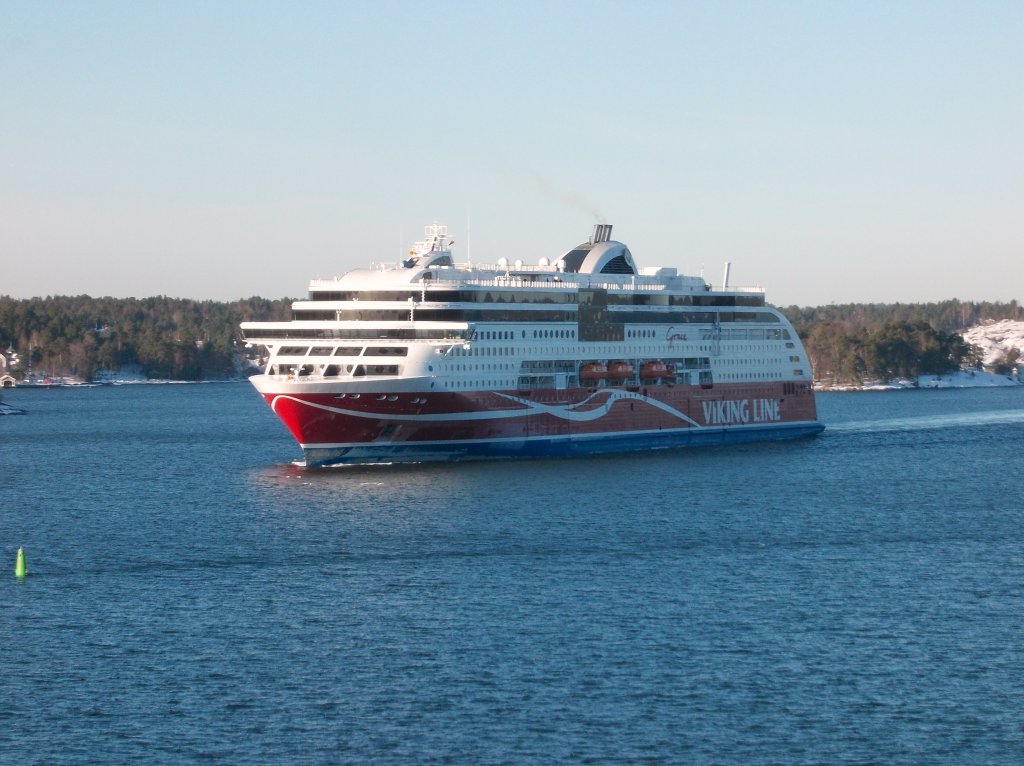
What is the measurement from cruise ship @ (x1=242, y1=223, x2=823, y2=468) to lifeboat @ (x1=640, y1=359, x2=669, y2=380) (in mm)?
69

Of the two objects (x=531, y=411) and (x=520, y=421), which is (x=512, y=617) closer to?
(x=520, y=421)

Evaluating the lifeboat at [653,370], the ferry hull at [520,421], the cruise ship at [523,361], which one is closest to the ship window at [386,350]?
the cruise ship at [523,361]

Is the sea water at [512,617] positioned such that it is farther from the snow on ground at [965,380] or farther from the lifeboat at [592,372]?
the snow on ground at [965,380]

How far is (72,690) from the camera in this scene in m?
28.5

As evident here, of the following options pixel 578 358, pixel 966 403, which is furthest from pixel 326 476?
pixel 966 403

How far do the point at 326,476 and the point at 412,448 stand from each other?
3.94 metres

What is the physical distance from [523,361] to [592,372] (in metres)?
4.38

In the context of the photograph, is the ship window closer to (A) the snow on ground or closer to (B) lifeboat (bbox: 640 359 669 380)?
(B) lifeboat (bbox: 640 359 669 380)

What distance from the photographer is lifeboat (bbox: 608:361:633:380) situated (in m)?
68.8

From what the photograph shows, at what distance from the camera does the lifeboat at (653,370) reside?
71375 mm

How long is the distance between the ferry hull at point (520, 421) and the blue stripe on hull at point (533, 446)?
44mm

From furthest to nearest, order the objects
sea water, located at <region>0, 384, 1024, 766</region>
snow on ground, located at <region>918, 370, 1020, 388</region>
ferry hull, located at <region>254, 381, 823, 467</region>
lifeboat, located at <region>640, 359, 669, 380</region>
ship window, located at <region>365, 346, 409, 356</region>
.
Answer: snow on ground, located at <region>918, 370, 1020, 388</region> < lifeboat, located at <region>640, 359, 669, 380</region> < ship window, located at <region>365, 346, 409, 356</region> < ferry hull, located at <region>254, 381, 823, 467</region> < sea water, located at <region>0, 384, 1024, 766</region>

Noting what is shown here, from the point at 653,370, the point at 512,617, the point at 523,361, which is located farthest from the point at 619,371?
the point at 512,617

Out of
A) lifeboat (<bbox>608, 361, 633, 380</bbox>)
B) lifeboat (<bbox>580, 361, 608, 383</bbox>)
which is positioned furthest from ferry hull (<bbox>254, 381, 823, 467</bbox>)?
lifeboat (<bbox>608, 361, 633, 380</bbox>)
